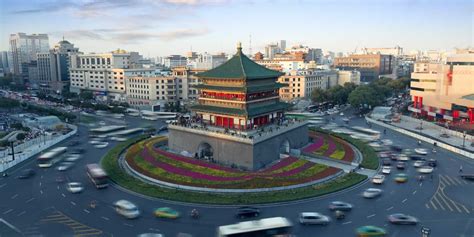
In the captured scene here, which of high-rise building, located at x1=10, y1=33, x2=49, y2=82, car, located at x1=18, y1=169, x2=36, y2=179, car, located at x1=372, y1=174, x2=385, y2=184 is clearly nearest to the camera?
car, located at x1=372, y1=174, x2=385, y2=184

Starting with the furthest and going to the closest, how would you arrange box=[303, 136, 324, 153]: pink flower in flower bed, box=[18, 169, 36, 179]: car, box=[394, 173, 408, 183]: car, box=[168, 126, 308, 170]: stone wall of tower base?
box=[303, 136, 324, 153]: pink flower in flower bed
box=[168, 126, 308, 170]: stone wall of tower base
box=[18, 169, 36, 179]: car
box=[394, 173, 408, 183]: car

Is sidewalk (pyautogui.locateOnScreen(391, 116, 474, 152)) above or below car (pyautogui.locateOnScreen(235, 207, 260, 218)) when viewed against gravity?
Answer: above

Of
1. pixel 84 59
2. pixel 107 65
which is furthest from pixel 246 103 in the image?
pixel 84 59

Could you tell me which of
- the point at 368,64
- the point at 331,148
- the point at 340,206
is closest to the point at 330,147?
the point at 331,148

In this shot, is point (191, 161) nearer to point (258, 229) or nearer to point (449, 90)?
point (258, 229)

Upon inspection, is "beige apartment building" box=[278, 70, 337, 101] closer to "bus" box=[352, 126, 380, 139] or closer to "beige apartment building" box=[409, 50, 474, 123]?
"beige apartment building" box=[409, 50, 474, 123]

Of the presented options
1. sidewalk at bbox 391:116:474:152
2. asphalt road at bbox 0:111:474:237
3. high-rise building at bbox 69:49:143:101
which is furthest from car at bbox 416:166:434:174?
high-rise building at bbox 69:49:143:101

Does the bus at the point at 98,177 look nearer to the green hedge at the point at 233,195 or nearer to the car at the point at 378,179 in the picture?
the green hedge at the point at 233,195

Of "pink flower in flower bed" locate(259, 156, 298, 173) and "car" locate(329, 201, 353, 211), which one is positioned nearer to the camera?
"car" locate(329, 201, 353, 211)
